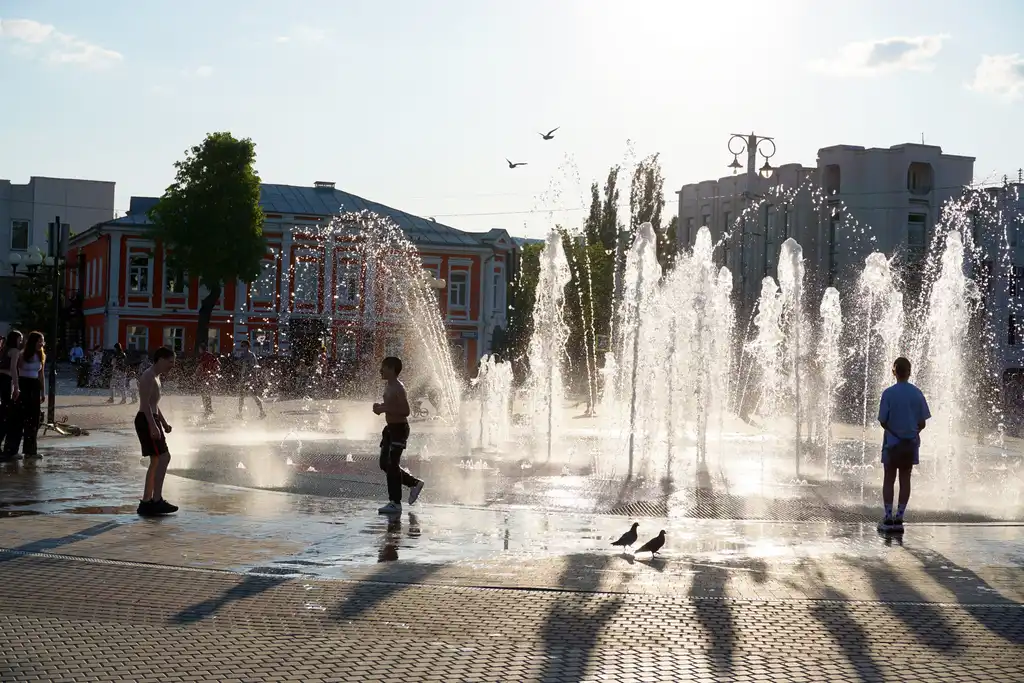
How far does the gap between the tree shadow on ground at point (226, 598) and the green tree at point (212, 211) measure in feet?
156

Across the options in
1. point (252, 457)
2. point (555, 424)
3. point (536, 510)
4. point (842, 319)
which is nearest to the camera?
point (536, 510)

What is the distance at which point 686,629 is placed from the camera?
7402 millimetres

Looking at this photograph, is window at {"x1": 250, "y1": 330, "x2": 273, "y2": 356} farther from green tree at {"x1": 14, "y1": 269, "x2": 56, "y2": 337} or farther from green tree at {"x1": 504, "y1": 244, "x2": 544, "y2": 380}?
green tree at {"x1": 14, "y1": 269, "x2": 56, "y2": 337}

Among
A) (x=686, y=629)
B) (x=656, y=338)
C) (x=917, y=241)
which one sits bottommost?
(x=686, y=629)

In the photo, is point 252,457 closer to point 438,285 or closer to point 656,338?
point 656,338

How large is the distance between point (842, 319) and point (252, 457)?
49463 millimetres

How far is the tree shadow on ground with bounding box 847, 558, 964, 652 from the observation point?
24.1ft

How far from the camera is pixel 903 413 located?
12000 millimetres

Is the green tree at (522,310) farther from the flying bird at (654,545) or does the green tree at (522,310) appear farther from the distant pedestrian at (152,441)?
the flying bird at (654,545)

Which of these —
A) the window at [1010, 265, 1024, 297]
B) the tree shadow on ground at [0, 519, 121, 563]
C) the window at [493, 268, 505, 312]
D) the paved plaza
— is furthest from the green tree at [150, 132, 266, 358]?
the tree shadow on ground at [0, 519, 121, 563]

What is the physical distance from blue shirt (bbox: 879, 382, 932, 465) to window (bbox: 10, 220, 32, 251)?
7609cm

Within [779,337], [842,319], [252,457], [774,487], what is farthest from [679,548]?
[842,319]

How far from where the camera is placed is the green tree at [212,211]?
180 ft

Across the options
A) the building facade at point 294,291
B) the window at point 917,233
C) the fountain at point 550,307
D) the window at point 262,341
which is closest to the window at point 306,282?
the building facade at point 294,291
